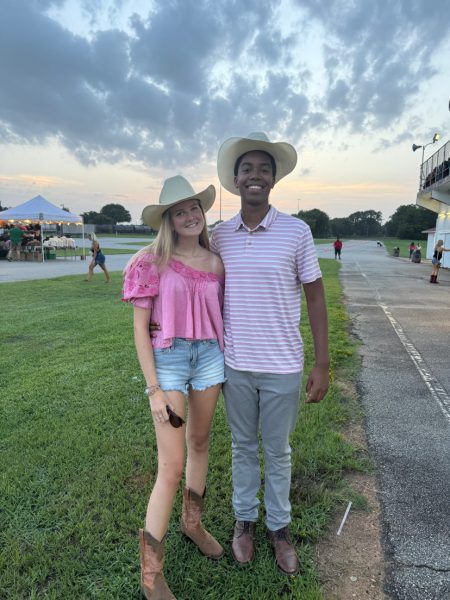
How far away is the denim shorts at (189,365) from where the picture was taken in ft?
6.51

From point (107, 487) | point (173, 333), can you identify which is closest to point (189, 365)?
point (173, 333)

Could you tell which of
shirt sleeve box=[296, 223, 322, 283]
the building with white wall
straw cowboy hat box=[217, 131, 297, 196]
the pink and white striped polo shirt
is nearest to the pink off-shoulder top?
the pink and white striped polo shirt

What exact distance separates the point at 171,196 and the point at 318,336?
38.6 inches

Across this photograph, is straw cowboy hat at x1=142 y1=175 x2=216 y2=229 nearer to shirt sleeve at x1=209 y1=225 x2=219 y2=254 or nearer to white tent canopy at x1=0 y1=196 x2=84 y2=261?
shirt sleeve at x1=209 y1=225 x2=219 y2=254

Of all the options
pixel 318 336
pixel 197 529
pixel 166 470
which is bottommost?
pixel 197 529

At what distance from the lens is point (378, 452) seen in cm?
321

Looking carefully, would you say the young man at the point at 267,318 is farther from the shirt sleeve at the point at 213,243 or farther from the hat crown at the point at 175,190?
the hat crown at the point at 175,190

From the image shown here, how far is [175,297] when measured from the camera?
1.96 meters

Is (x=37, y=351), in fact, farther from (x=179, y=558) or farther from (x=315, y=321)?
(x=315, y=321)

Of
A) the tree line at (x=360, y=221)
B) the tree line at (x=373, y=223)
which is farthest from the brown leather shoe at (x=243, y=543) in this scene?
the tree line at (x=373, y=223)

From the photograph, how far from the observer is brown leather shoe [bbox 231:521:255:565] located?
2.17m

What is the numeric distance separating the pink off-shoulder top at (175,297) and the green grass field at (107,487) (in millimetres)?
1172

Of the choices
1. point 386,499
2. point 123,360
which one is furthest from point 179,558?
point 123,360

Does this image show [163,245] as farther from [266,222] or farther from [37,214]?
[37,214]
